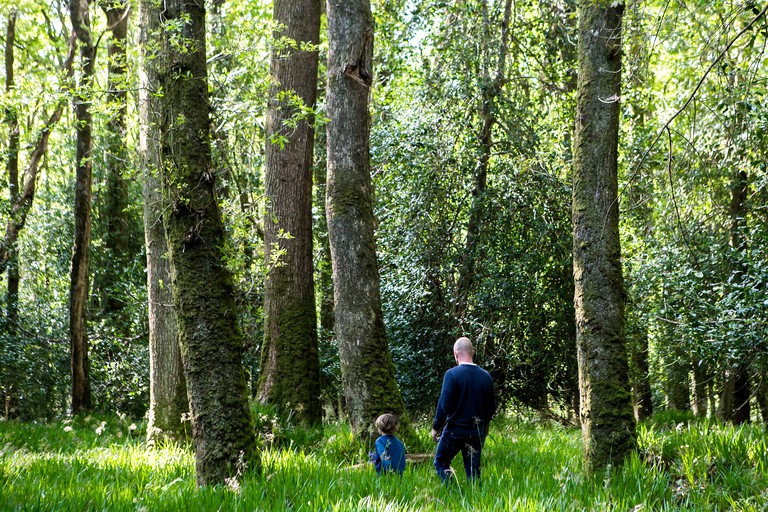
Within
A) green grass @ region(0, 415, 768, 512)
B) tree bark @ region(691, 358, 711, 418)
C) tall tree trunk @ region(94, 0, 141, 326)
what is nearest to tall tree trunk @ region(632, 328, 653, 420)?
tree bark @ region(691, 358, 711, 418)

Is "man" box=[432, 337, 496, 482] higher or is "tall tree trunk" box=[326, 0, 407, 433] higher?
"tall tree trunk" box=[326, 0, 407, 433]

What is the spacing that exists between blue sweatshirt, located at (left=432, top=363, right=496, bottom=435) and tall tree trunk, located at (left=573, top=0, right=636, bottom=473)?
3.12ft

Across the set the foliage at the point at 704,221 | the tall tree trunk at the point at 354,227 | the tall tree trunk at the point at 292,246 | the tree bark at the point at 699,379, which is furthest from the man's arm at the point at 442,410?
the tree bark at the point at 699,379

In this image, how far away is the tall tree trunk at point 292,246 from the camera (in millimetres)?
9383

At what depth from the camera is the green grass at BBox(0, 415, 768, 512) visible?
4438 mm

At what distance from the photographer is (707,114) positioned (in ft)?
37.1

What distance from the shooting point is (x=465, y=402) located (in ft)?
20.3

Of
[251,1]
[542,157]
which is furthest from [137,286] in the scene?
[542,157]

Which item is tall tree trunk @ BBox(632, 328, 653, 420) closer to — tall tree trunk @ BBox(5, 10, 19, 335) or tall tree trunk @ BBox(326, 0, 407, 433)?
tall tree trunk @ BBox(326, 0, 407, 433)

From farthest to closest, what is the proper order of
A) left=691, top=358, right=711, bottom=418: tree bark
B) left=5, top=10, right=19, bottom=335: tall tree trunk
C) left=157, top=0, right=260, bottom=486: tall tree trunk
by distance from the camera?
left=5, top=10, right=19, bottom=335: tall tree trunk → left=691, top=358, right=711, bottom=418: tree bark → left=157, top=0, right=260, bottom=486: tall tree trunk

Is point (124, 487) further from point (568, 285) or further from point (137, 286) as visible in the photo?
point (137, 286)

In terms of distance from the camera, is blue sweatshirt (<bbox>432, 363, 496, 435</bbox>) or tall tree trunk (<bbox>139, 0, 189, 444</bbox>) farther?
tall tree trunk (<bbox>139, 0, 189, 444</bbox>)

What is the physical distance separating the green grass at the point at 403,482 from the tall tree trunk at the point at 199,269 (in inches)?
14.5

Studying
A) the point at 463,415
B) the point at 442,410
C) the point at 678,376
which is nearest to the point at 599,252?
the point at 463,415
